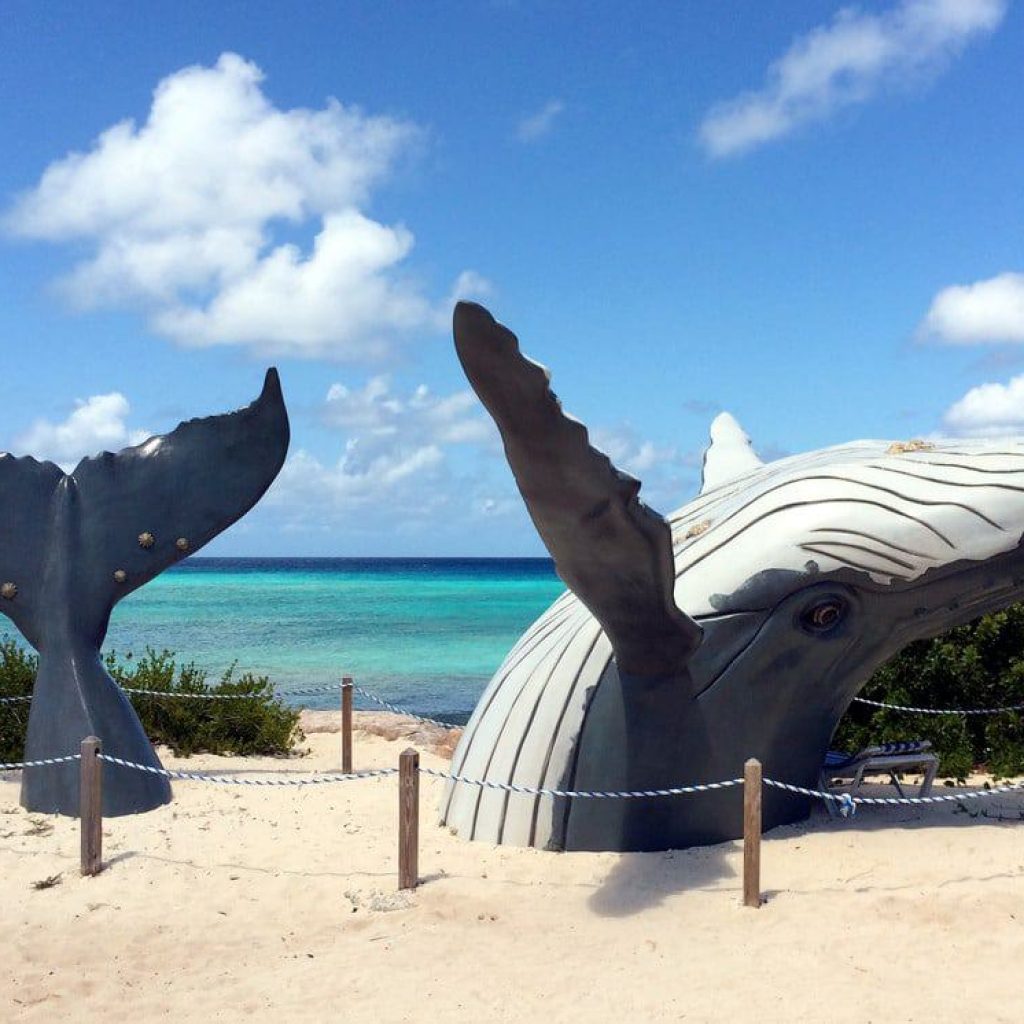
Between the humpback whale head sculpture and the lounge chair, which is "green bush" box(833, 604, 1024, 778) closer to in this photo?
the lounge chair

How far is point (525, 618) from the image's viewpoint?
4703 centimetres

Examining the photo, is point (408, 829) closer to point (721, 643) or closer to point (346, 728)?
point (721, 643)

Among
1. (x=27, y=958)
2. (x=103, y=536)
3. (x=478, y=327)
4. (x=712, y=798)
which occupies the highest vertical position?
(x=478, y=327)

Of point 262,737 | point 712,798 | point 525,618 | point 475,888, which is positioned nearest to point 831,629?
point 712,798

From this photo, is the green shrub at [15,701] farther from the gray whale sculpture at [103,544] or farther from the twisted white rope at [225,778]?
the twisted white rope at [225,778]

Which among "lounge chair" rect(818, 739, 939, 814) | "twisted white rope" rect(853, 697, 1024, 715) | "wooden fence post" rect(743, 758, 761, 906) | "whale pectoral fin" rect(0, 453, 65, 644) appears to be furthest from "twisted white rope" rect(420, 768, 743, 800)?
"whale pectoral fin" rect(0, 453, 65, 644)

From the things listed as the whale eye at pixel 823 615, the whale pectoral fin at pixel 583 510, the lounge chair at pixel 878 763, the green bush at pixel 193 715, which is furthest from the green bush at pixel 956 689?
the green bush at pixel 193 715

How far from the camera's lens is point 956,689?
9547 millimetres

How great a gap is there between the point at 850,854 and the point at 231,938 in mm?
3160

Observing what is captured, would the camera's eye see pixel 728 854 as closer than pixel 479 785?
Yes

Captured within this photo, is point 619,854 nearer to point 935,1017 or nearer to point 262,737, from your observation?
point 935,1017

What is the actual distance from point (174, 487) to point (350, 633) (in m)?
30.2

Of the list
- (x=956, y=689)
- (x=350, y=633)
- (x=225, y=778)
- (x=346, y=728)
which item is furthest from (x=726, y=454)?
(x=350, y=633)

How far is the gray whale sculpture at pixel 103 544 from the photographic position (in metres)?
7.46
